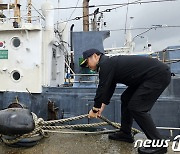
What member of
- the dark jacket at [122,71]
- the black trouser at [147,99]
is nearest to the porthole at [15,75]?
the dark jacket at [122,71]

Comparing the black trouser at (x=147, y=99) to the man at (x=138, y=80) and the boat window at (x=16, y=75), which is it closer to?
the man at (x=138, y=80)

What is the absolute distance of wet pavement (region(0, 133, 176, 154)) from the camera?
3.44 meters

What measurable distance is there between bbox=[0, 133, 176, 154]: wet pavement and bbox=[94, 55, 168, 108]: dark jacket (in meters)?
0.73

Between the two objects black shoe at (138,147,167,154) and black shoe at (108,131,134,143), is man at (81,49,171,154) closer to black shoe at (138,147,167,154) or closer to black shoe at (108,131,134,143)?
black shoe at (138,147,167,154)

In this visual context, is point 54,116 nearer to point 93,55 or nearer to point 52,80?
point 52,80

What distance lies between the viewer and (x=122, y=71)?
3236 millimetres

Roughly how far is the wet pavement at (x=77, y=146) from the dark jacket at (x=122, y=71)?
0.73m

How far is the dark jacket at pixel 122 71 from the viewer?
10.5 ft

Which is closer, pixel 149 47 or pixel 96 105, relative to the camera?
pixel 96 105

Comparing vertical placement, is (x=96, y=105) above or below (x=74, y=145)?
above

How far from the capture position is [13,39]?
882 centimetres

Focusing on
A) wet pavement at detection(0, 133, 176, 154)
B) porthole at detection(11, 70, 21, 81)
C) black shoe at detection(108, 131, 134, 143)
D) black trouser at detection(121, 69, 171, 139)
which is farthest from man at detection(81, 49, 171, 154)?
porthole at detection(11, 70, 21, 81)

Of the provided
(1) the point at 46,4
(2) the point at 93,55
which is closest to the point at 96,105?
(2) the point at 93,55

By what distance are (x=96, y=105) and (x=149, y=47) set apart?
17.5 metres
